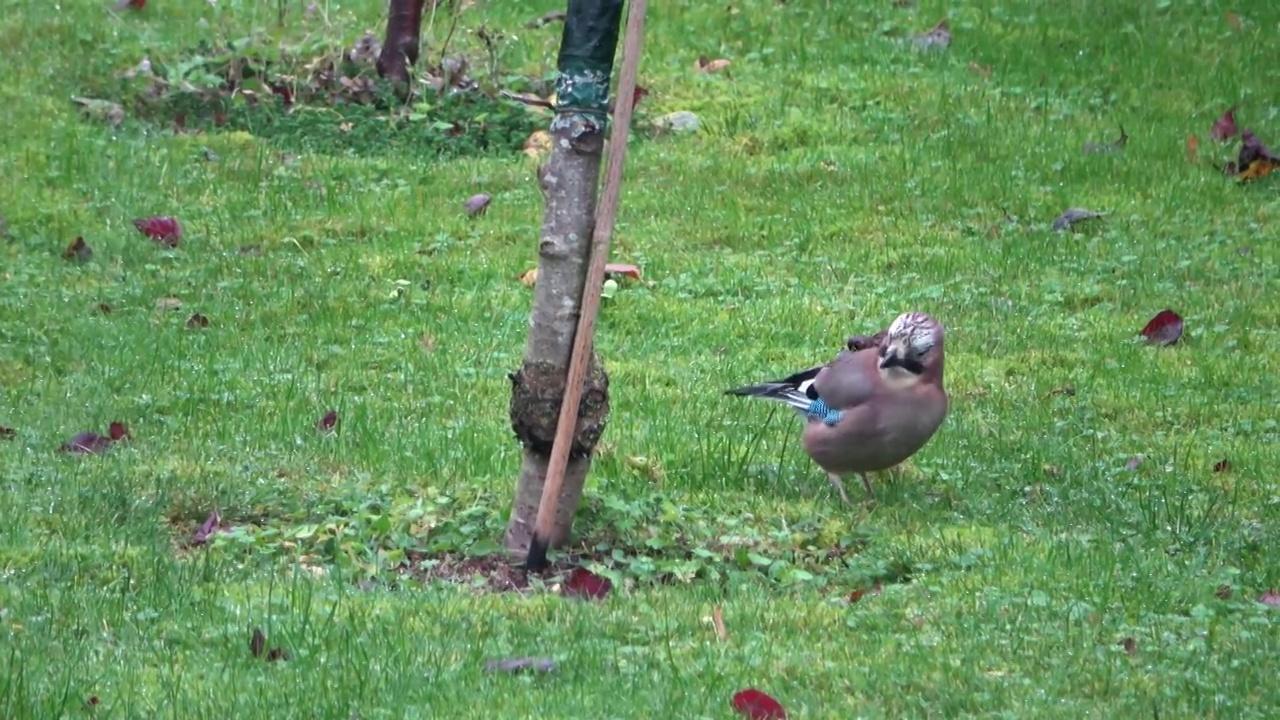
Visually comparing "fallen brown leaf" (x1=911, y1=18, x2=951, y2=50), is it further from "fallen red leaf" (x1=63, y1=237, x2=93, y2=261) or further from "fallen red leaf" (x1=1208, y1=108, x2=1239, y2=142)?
"fallen red leaf" (x1=63, y1=237, x2=93, y2=261)

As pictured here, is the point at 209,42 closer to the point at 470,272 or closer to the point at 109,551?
the point at 470,272

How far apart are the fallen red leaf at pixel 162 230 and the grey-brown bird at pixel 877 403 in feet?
14.9

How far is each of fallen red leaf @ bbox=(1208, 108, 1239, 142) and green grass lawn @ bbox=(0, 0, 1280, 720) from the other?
118mm

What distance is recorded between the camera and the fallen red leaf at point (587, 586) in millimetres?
5520

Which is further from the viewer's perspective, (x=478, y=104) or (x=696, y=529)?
(x=478, y=104)

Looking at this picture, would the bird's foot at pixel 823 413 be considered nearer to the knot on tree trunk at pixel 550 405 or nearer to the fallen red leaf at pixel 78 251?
the knot on tree trunk at pixel 550 405

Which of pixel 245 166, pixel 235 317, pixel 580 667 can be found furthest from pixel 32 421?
pixel 245 166

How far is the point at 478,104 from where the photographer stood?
12.6 meters

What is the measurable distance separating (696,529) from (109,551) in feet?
5.99

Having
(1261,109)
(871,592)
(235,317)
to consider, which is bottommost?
(235,317)

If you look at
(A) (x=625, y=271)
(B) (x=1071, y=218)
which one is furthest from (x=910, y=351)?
(B) (x=1071, y=218)

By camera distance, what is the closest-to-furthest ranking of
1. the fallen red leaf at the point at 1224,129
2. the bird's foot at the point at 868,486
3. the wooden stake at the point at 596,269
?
the wooden stake at the point at 596,269, the bird's foot at the point at 868,486, the fallen red leaf at the point at 1224,129

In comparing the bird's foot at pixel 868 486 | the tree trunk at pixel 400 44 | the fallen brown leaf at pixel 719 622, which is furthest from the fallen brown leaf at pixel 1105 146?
the fallen brown leaf at pixel 719 622

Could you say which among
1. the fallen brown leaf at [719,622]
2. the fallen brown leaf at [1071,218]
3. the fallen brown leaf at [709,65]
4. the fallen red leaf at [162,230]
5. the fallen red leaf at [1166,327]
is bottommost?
the fallen red leaf at [162,230]
